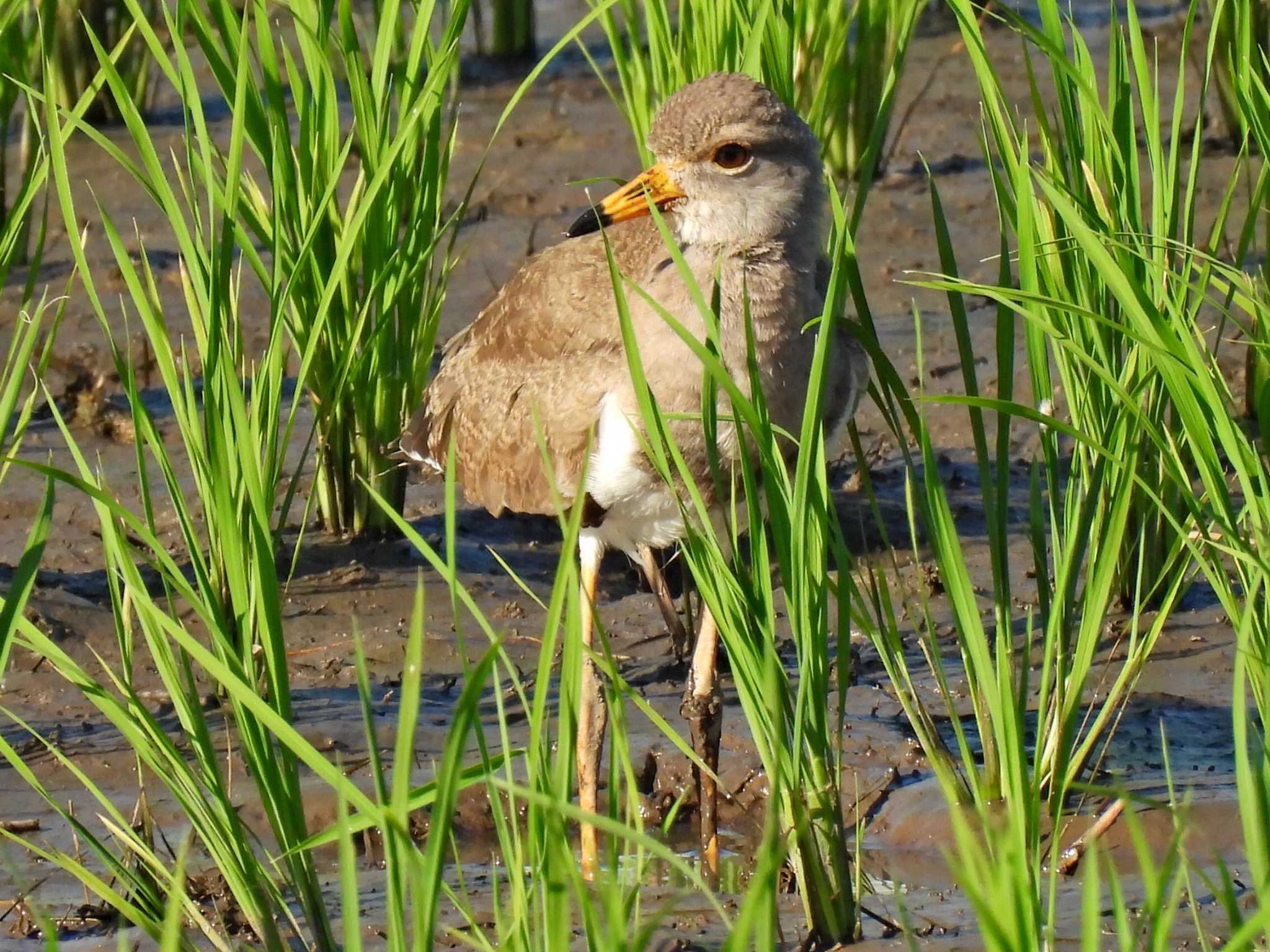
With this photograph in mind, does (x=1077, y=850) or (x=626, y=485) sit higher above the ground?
(x=626, y=485)

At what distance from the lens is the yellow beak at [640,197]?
141 inches

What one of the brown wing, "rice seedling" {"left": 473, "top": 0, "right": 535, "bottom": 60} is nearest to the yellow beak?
the brown wing

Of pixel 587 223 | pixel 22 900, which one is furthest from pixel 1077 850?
pixel 22 900

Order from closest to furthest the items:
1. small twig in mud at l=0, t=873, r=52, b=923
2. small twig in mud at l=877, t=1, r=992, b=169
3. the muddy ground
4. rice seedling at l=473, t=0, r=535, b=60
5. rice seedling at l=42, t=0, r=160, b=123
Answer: small twig in mud at l=0, t=873, r=52, b=923 → the muddy ground → small twig in mud at l=877, t=1, r=992, b=169 → rice seedling at l=42, t=0, r=160, b=123 → rice seedling at l=473, t=0, r=535, b=60

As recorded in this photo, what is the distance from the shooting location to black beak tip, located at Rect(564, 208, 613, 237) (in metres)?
3.61

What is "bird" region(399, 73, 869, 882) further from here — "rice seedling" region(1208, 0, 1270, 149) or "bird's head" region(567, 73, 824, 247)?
"rice seedling" region(1208, 0, 1270, 149)

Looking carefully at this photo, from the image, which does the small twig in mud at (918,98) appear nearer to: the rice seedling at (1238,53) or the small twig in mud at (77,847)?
the rice seedling at (1238,53)

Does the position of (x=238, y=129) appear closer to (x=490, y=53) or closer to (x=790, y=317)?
(x=790, y=317)

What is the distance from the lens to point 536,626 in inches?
177

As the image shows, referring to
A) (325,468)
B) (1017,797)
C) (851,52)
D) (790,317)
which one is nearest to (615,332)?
(790,317)

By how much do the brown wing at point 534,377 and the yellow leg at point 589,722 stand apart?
161 millimetres

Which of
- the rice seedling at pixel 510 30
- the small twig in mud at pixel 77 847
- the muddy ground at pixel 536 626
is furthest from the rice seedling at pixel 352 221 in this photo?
the rice seedling at pixel 510 30

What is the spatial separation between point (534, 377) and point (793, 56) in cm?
114

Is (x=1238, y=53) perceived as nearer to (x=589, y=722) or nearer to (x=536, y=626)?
(x=589, y=722)
